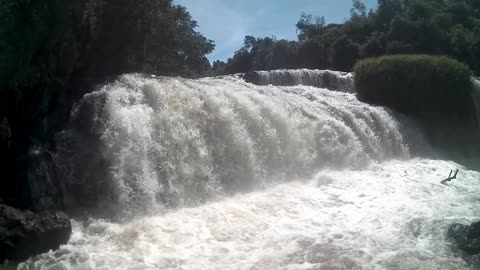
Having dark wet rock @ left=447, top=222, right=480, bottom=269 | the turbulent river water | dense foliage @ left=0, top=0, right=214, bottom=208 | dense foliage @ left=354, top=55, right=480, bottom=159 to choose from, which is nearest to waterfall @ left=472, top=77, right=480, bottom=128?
dense foliage @ left=354, top=55, right=480, bottom=159

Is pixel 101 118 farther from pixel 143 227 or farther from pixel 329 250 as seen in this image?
pixel 329 250

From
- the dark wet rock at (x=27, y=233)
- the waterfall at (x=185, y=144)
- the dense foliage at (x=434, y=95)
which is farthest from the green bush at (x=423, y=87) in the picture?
the dark wet rock at (x=27, y=233)

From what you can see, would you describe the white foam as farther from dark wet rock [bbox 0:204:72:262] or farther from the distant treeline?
the distant treeline

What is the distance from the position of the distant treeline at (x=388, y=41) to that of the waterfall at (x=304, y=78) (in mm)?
14147

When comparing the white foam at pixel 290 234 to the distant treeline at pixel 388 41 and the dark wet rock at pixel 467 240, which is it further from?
the distant treeline at pixel 388 41

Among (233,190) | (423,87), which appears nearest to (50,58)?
(233,190)

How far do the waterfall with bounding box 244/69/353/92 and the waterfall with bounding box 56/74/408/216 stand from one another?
684 cm

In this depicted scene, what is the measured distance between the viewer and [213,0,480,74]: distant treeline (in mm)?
33219

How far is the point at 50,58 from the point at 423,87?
42.9ft

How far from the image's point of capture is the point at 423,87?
656 inches

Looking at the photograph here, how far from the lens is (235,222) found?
7.58 m

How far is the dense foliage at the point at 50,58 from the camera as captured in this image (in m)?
7.63

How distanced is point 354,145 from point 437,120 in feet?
19.4

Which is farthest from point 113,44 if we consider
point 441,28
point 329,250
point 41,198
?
point 441,28
